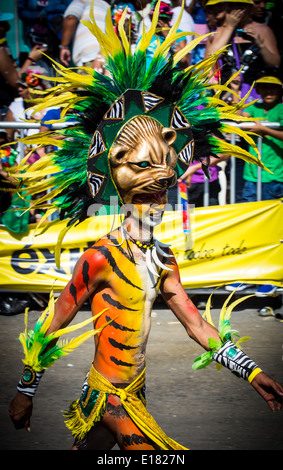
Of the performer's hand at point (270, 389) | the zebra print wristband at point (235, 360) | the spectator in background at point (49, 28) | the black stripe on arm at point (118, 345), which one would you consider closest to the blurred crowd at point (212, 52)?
the spectator in background at point (49, 28)

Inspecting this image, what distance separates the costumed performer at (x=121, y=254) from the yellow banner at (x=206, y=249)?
3228mm

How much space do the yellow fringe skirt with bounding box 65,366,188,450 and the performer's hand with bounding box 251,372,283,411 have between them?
0.44 metres

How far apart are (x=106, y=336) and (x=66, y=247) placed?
137 inches

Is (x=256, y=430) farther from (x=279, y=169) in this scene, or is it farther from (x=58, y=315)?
(x=279, y=169)

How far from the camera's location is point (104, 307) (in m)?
2.50

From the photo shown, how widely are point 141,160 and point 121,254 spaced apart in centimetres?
41

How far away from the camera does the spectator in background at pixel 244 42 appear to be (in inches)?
238

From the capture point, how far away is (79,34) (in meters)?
6.52

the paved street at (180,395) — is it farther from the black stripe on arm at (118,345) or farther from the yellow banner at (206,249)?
the black stripe on arm at (118,345)

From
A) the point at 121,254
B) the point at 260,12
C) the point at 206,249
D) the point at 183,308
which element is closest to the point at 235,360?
the point at 183,308

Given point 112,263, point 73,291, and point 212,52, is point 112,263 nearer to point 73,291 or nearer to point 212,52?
point 73,291

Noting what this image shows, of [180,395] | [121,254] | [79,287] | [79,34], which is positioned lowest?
[180,395]

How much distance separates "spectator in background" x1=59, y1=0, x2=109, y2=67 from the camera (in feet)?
20.7
